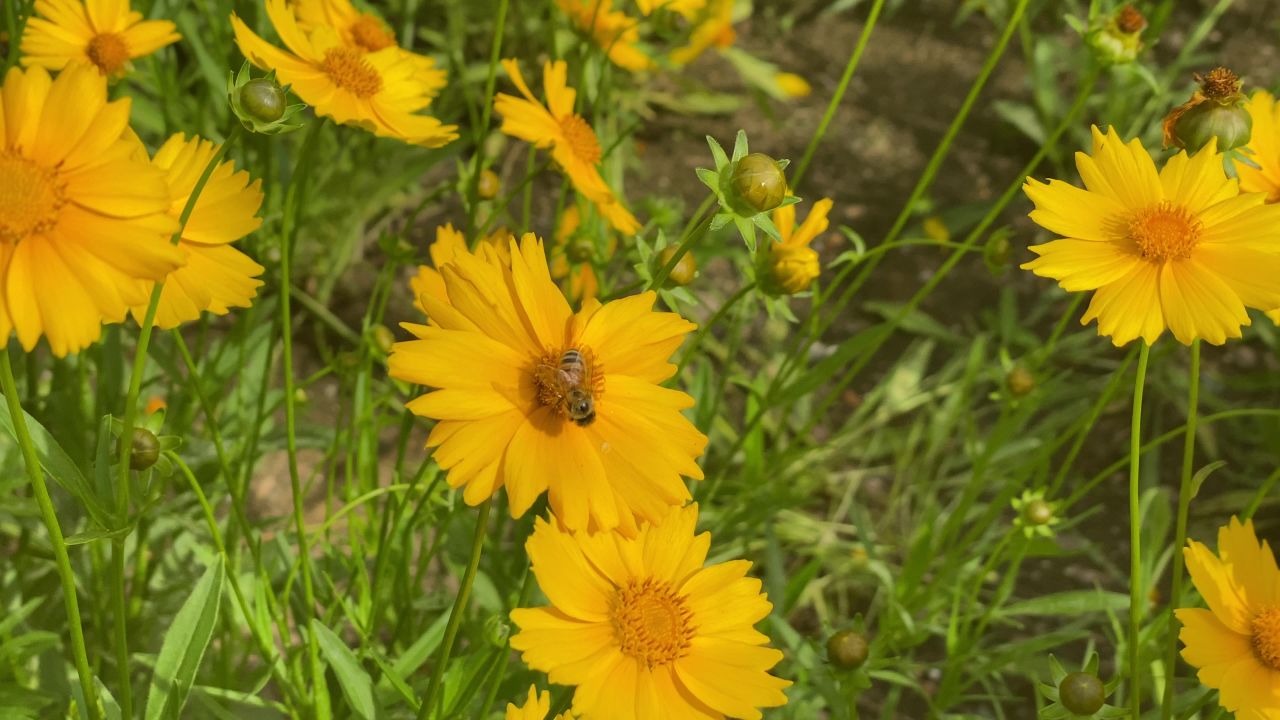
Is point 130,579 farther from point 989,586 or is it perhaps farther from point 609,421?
point 989,586

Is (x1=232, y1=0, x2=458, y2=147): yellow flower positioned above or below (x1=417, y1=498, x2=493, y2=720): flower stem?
above

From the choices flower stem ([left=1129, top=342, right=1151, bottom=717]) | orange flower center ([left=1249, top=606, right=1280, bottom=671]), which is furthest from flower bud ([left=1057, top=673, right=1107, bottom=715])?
orange flower center ([left=1249, top=606, right=1280, bottom=671])

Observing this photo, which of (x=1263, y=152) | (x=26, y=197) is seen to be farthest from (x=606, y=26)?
(x=26, y=197)

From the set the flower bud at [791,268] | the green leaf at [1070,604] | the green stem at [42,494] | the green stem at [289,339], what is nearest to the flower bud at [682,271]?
the flower bud at [791,268]

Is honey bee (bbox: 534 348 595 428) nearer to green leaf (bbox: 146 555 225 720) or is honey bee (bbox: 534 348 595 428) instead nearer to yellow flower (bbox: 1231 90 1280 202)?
green leaf (bbox: 146 555 225 720)

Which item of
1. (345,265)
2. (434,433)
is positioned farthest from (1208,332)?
(345,265)

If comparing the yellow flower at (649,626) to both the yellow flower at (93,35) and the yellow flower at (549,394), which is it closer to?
the yellow flower at (549,394)
